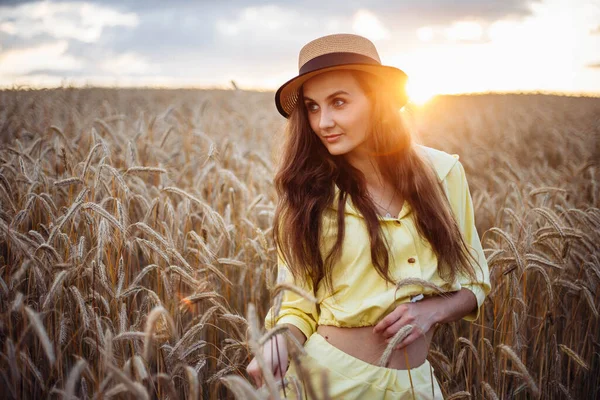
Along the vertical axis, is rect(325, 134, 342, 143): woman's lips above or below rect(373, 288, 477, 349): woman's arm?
above

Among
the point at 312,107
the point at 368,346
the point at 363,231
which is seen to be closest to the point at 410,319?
the point at 368,346

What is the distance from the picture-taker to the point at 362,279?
6.19 feet

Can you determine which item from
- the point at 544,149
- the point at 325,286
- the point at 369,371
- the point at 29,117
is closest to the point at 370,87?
the point at 325,286

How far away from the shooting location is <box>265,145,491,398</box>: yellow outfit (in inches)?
71.7

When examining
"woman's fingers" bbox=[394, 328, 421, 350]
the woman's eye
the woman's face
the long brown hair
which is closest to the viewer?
"woman's fingers" bbox=[394, 328, 421, 350]

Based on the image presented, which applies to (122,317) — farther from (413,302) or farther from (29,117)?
(29,117)

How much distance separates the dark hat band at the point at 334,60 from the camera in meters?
1.93

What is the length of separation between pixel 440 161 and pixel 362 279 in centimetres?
74

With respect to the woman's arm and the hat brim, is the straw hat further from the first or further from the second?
the woman's arm

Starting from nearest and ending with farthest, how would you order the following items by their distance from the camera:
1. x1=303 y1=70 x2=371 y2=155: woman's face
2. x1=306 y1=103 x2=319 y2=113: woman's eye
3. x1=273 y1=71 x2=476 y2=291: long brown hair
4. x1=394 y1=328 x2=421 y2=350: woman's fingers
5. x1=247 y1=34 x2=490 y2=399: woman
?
x1=394 y1=328 x2=421 y2=350: woman's fingers
x1=247 y1=34 x2=490 y2=399: woman
x1=273 y1=71 x2=476 y2=291: long brown hair
x1=303 y1=70 x2=371 y2=155: woman's face
x1=306 y1=103 x2=319 y2=113: woman's eye

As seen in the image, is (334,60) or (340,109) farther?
(340,109)

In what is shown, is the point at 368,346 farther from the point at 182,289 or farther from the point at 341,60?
the point at 182,289

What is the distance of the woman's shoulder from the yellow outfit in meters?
0.24

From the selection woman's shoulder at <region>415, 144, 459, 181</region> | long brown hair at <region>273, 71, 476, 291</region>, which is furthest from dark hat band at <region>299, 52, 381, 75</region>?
woman's shoulder at <region>415, 144, 459, 181</region>
